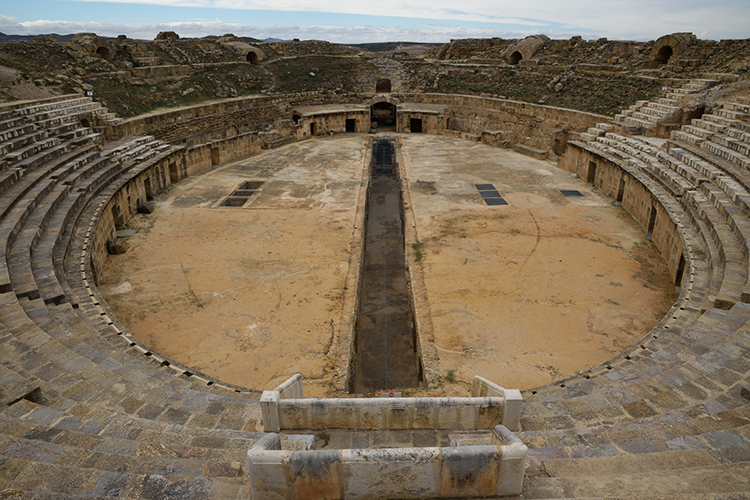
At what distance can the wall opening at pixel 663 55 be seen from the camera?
24.7 metres

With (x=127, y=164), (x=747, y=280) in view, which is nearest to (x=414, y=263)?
(x=747, y=280)

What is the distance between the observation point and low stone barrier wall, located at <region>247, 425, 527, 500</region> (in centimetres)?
391

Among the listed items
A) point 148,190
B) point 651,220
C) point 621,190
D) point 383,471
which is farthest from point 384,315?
point 148,190

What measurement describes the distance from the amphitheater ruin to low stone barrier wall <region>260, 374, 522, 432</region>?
27 mm

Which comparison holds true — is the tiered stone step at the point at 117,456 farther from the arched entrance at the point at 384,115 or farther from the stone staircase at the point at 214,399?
the arched entrance at the point at 384,115

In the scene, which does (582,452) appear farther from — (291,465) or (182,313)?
(182,313)

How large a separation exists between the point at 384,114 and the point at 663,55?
1716cm

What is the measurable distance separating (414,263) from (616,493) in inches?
→ 347

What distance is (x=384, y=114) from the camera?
35.0m

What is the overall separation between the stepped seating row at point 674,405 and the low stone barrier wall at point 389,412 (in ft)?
1.70

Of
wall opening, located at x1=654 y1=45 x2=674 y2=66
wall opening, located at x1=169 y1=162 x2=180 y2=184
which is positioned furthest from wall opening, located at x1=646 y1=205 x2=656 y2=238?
wall opening, located at x1=169 y1=162 x2=180 y2=184

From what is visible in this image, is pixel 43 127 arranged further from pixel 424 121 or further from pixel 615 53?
pixel 615 53

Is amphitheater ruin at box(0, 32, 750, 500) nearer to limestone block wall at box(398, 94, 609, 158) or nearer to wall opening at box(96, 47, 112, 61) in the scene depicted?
limestone block wall at box(398, 94, 609, 158)

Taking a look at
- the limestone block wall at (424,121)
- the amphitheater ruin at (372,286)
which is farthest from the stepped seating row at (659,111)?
the limestone block wall at (424,121)
